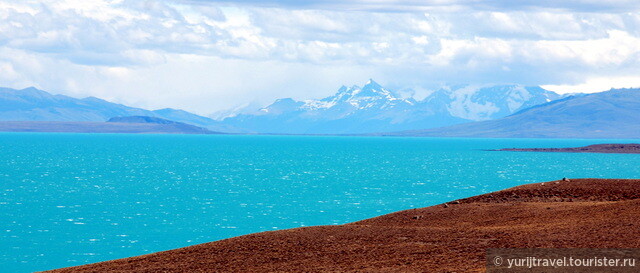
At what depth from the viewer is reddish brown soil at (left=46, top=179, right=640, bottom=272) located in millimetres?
24234

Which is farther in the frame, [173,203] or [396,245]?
[173,203]

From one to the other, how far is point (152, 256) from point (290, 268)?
6246 millimetres

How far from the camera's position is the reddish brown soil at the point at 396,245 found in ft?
79.5

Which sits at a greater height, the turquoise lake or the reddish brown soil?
the reddish brown soil

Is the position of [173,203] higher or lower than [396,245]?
lower

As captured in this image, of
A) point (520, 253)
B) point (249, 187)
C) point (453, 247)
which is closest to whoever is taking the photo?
point (520, 253)

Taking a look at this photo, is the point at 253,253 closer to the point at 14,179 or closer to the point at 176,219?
the point at 176,219

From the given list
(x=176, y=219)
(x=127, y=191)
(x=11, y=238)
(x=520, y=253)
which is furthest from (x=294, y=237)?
(x=127, y=191)

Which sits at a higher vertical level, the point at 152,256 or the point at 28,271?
the point at 152,256

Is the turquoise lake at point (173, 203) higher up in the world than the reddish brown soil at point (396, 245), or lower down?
lower down

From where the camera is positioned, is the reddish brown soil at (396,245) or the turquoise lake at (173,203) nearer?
the reddish brown soil at (396,245)

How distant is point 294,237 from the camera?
2970 centimetres

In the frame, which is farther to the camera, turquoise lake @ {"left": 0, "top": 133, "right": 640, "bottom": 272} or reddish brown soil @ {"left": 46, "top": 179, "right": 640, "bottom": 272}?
turquoise lake @ {"left": 0, "top": 133, "right": 640, "bottom": 272}

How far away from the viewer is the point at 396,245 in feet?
88.7
